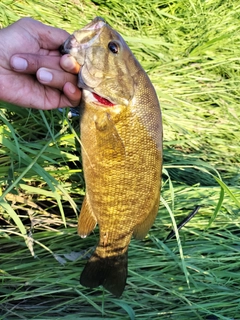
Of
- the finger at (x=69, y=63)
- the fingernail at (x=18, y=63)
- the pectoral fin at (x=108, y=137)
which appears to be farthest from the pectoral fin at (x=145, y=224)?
the fingernail at (x=18, y=63)

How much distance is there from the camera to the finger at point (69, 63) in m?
1.51

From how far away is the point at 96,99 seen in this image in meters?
1.62

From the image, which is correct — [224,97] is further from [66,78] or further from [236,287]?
[66,78]

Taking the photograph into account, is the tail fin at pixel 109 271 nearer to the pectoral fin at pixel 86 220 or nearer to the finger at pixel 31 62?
the pectoral fin at pixel 86 220

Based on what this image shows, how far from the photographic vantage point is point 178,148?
2.80 m

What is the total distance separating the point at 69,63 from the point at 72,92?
0.45 ft

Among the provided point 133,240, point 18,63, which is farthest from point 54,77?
point 133,240

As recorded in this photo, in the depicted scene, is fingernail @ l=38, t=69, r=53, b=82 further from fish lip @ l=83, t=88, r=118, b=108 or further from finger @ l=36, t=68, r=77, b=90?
fish lip @ l=83, t=88, r=118, b=108

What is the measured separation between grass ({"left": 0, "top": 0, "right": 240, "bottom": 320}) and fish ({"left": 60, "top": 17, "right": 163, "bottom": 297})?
148 mm

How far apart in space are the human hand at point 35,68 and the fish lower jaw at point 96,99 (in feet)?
0.14

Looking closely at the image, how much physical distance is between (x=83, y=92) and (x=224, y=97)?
172 cm

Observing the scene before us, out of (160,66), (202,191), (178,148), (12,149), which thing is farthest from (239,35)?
(12,149)

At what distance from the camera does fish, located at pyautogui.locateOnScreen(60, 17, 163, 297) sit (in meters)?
1.54

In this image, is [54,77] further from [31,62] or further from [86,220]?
[86,220]
